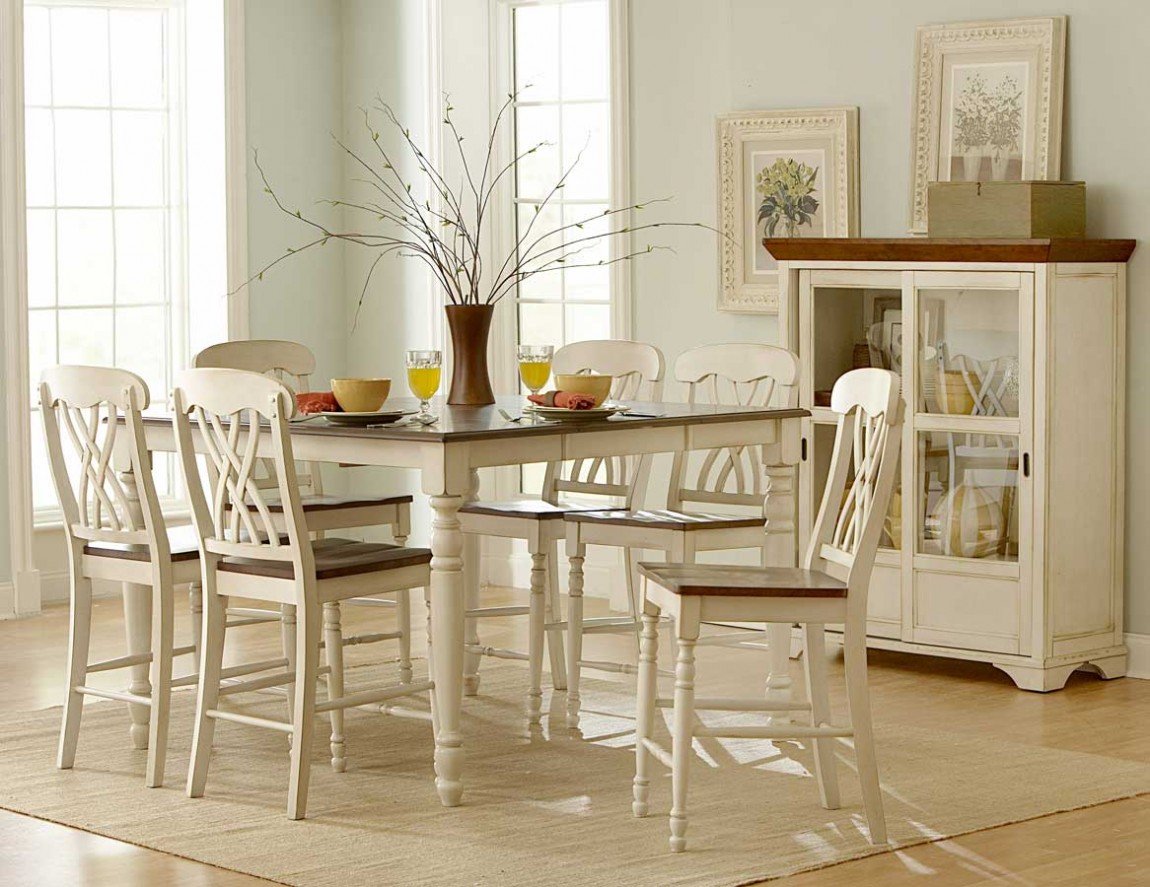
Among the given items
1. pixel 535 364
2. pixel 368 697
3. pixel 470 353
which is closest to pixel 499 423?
pixel 535 364

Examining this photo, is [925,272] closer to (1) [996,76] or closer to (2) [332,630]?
(1) [996,76]

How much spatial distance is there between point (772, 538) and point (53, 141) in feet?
12.0

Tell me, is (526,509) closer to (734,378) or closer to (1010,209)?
(734,378)

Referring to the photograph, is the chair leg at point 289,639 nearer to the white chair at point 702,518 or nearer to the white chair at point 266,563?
the white chair at point 266,563

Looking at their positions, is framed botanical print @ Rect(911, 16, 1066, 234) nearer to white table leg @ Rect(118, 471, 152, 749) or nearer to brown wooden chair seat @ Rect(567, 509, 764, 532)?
brown wooden chair seat @ Rect(567, 509, 764, 532)

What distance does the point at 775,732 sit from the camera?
3.72 metres

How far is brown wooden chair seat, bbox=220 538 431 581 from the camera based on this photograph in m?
3.99

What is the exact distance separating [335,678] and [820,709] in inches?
44.5

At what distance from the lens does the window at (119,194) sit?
22.8ft

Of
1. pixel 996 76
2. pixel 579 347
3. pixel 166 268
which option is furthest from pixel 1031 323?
pixel 166 268

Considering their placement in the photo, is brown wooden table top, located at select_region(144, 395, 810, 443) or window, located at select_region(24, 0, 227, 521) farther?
window, located at select_region(24, 0, 227, 521)

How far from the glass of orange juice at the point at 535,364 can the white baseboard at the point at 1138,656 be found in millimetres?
1984

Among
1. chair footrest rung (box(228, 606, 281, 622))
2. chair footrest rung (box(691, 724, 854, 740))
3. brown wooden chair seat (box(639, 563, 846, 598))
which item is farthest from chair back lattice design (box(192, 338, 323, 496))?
chair footrest rung (box(691, 724, 854, 740))

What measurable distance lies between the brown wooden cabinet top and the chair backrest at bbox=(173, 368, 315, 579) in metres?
2.04
